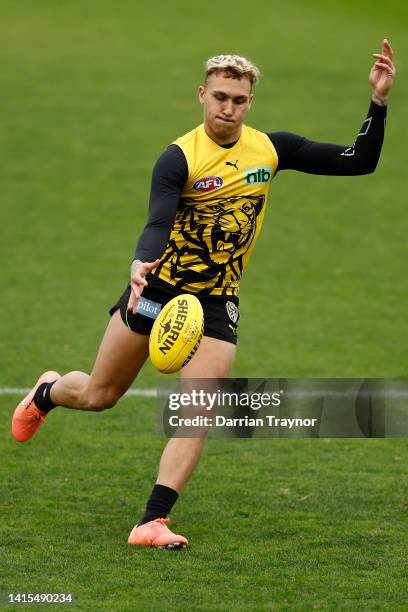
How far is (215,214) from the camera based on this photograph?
648 cm

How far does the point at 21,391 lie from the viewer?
9.96 meters

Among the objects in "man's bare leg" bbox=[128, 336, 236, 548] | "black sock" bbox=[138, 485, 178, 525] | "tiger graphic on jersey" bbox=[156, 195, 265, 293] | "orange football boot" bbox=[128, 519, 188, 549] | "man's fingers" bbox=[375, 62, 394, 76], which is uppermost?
"man's fingers" bbox=[375, 62, 394, 76]

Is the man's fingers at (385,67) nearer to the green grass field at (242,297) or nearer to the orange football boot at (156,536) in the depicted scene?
the green grass field at (242,297)

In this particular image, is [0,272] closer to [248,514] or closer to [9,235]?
[9,235]

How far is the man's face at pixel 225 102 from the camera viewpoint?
249 inches

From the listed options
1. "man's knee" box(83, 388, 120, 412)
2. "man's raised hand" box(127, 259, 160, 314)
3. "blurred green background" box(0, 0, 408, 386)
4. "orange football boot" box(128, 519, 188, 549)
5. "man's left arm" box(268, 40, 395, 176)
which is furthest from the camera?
"blurred green background" box(0, 0, 408, 386)

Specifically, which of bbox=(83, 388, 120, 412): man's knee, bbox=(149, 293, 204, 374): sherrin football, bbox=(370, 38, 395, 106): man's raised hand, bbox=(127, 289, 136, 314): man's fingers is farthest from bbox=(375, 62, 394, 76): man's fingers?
bbox=(83, 388, 120, 412): man's knee

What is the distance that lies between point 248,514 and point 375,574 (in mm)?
1311

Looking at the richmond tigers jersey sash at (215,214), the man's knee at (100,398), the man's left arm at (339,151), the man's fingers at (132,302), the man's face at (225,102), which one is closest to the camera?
the man's fingers at (132,302)

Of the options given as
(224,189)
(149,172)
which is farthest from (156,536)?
(149,172)

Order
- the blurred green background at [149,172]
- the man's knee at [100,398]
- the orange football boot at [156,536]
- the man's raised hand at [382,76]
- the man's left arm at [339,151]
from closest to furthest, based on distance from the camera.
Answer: the orange football boot at [156,536] → the man's raised hand at [382,76] → the man's left arm at [339,151] → the man's knee at [100,398] → the blurred green background at [149,172]

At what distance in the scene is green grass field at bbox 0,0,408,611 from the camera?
5.98m

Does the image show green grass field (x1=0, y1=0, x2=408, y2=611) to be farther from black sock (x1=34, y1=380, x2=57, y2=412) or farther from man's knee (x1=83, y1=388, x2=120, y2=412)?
man's knee (x1=83, y1=388, x2=120, y2=412)

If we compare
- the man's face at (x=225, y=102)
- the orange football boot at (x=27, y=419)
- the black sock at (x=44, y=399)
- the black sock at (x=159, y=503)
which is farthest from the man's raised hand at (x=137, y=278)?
the orange football boot at (x=27, y=419)
